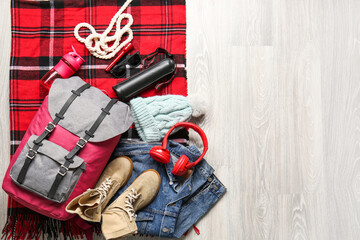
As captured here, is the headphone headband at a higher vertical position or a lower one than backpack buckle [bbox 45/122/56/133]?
lower

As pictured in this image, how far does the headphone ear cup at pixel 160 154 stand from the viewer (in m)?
1.15

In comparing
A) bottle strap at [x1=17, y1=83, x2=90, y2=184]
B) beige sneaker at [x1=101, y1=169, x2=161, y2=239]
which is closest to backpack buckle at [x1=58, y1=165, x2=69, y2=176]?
bottle strap at [x1=17, y1=83, x2=90, y2=184]

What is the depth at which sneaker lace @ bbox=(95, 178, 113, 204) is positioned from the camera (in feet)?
3.72

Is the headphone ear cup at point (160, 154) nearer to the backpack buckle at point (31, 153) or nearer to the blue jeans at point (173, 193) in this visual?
the blue jeans at point (173, 193)

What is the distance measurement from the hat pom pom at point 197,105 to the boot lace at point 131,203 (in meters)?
0.41

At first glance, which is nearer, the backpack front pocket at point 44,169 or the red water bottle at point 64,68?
the backpack front pocket at point 44,169

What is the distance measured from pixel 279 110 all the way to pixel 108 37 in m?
0.83

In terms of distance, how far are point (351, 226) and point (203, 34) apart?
1091mm

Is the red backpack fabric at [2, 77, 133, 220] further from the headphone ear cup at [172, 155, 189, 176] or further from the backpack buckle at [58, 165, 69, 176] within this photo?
the headphone ear cup at [172, 155, 189, 176]

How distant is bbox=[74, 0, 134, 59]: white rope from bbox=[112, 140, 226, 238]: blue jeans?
1.33ft

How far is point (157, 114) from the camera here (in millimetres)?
1229

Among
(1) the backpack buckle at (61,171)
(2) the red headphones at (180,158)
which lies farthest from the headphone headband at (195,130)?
(1) the backpack buckle at (61,171)

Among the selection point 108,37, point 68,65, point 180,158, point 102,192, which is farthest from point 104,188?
point 108,37

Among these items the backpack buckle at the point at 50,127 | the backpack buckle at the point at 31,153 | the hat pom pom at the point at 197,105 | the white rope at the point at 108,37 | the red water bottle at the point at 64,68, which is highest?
the white rope at the point at 108,37
